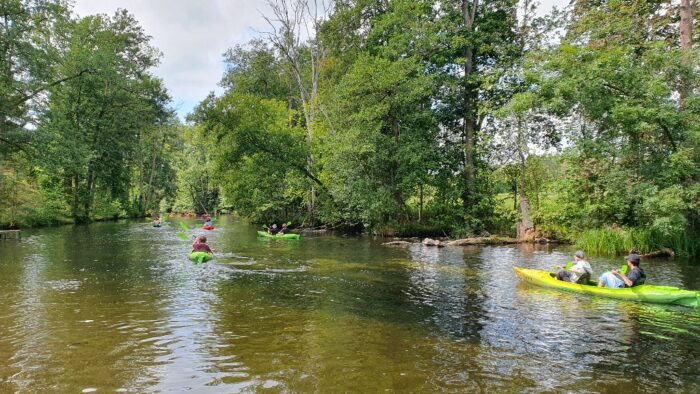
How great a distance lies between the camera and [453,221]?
25.7 m

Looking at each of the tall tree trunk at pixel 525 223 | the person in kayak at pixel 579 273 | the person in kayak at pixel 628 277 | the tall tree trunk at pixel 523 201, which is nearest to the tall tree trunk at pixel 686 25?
the tall tree trunk at pixel 523 201

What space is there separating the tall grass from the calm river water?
3080 mm

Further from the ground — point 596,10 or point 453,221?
point 596,10

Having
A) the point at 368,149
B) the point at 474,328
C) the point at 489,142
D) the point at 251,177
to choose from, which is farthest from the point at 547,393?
the point at 251,177

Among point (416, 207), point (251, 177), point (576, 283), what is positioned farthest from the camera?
point (251, 177)

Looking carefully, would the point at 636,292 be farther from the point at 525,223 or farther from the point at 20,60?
the point at 20,60

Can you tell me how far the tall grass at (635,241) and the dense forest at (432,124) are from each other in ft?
0.18

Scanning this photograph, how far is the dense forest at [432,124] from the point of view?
15273mm

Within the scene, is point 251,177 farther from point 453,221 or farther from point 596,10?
point 596,10

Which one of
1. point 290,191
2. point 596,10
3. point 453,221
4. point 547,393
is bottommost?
point 547,393

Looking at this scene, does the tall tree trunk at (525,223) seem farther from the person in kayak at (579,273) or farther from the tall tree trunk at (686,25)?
the person in kayak at (579,273)

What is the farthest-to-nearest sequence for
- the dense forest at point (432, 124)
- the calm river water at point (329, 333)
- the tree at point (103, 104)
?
the tree at point (103, 104), the dense forest at point (432, 124), the calm river water at point (329, 333)

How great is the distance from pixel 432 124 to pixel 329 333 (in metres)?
19.5

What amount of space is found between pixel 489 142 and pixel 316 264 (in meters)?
14.0
